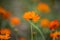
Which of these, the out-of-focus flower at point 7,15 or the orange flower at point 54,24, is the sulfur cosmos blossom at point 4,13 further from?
the orange flower at point 54,24

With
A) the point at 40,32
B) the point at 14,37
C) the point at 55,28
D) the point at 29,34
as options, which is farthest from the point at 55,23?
the point at 14,37

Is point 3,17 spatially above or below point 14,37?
above

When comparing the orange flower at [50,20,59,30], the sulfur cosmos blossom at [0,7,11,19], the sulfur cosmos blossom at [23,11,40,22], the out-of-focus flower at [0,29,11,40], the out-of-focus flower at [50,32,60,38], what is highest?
the sulfur cosmos blossom at [0,7,11,19]

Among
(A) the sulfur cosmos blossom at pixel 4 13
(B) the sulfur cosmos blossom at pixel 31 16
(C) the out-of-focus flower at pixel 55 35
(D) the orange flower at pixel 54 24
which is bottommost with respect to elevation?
(C) the out-of-focus flower at pixel 55 35

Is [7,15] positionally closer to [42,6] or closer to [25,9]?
[25,9]

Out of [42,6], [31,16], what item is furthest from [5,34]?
[42,6]

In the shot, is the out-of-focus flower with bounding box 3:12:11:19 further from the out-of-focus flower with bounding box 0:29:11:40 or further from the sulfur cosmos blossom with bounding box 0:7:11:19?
the out-of-focus flower with bounding box 0:29:11:40

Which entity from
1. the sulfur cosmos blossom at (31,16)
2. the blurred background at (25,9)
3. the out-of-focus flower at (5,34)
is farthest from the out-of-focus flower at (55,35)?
the out-of-focus flower at (5,34)

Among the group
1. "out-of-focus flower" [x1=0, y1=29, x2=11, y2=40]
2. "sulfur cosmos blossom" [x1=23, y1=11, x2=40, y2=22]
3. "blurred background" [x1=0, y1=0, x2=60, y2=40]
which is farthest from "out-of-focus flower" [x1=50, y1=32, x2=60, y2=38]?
"out-of-focus flower" [x1=0, y1=29, x2=11, y2=40]

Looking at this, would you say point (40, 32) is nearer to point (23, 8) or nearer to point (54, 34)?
point (54, 34)
